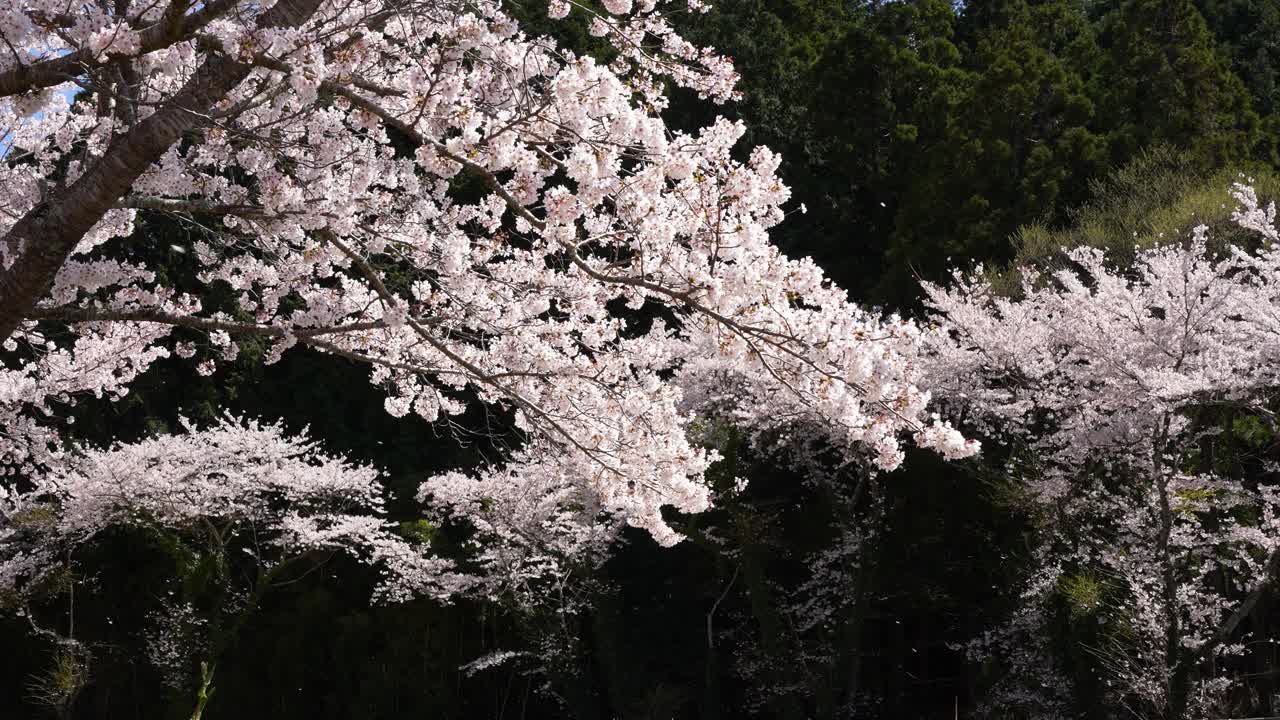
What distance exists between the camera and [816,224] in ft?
52.2

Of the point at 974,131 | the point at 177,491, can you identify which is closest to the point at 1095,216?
the point at 974,131

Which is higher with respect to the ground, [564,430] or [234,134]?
[234,134]

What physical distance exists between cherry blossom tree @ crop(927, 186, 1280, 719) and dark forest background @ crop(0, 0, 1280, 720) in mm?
367

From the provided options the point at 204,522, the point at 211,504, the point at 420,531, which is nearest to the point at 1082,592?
the point at 420,531

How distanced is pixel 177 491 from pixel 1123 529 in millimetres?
7712

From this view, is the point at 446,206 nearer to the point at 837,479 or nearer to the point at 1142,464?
the point at 1142,464

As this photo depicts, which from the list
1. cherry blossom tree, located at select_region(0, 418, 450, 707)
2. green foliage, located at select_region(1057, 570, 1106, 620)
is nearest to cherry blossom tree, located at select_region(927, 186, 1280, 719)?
green foliage, located at select_region(1057, 570, 1106, 620)

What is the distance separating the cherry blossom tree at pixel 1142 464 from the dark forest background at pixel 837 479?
14.4 inches

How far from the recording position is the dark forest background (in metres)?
9.09

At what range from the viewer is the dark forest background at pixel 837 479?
9.09 m

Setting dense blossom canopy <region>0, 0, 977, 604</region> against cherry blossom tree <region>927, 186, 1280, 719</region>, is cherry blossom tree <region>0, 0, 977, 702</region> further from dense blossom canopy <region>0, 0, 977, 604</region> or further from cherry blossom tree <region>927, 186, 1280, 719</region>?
cherry blossom tree <region>927, 186, 1280, 719</region>

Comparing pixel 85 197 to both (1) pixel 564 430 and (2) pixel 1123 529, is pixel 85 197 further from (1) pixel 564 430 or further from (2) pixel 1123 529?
(2) pixel 1123 529

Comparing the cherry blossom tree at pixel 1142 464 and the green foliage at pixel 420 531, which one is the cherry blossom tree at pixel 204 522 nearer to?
the green foliage at pixel 420 531

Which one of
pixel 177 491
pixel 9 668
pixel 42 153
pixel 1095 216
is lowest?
pixel 9 668
